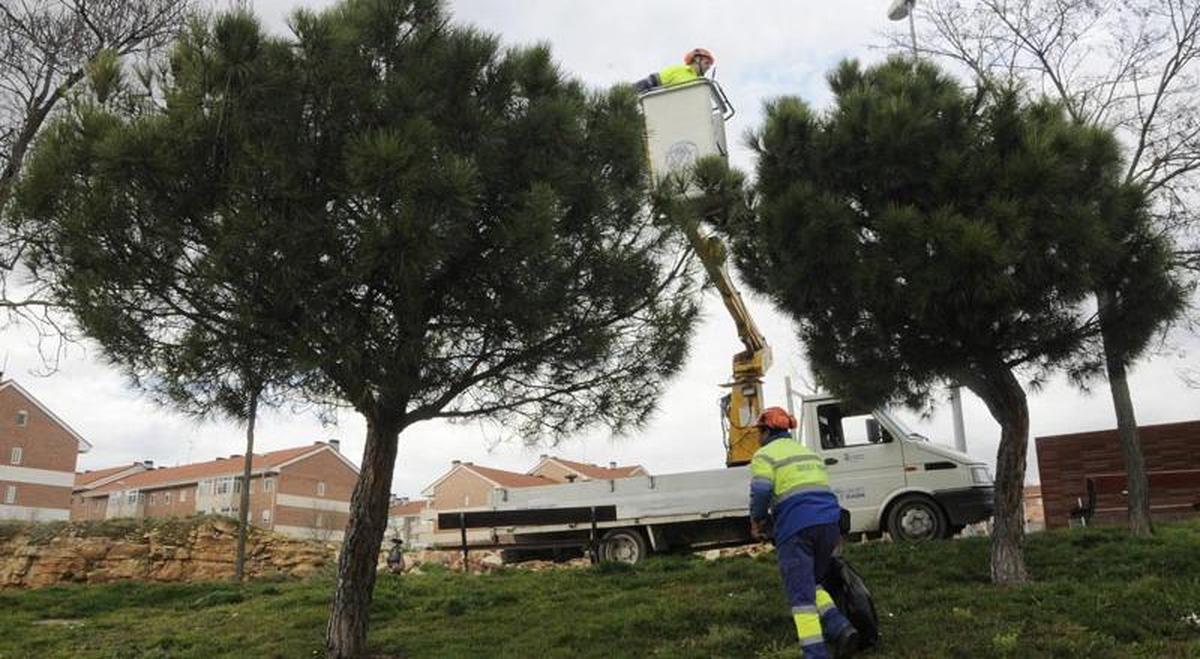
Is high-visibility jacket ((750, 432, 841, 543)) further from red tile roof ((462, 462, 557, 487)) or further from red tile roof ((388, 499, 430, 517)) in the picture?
red tile roof ((388, 499, 430, 517))

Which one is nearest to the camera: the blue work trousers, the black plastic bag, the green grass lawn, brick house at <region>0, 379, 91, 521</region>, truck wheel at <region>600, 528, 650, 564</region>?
the blue work trousers

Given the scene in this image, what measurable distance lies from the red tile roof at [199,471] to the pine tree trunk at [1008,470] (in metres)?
57.1

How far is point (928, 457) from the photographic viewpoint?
1129 cm

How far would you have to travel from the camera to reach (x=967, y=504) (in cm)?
1098

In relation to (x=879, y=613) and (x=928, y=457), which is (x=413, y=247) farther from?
(x=928, y=457)

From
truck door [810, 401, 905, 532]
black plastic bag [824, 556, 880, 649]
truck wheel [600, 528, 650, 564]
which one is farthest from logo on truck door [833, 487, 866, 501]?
black plastic bag [824, 556, 880, 649]

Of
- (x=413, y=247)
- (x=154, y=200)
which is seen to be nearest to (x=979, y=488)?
(x=413, y=247)

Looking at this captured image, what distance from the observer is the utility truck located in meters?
11.2

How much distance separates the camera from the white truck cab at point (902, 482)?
1109 cm

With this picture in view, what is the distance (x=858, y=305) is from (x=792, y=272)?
66 centimetres

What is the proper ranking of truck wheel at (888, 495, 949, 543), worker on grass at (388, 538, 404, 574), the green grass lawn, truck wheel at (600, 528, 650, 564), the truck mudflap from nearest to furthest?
the green grass lawn, the truck mudflap, truck wheel at (888, 495, 949, 543), truck wheel at (600, 528, 650, 564), worker on grass at (388, 538, 404, 574)

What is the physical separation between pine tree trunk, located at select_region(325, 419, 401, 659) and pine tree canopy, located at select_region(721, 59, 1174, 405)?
11.4 ft

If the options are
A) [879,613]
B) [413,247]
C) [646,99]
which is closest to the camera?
[413,247]

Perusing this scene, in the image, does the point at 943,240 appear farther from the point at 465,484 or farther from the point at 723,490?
the point at 465,484
